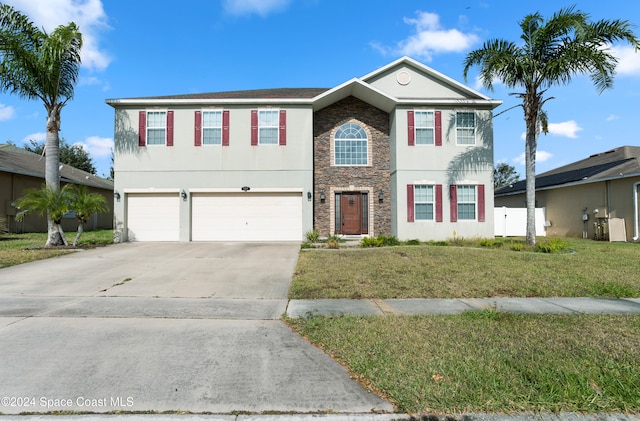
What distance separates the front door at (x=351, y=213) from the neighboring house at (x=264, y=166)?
62.6 inches

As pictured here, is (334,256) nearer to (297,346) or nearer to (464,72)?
(297,346)

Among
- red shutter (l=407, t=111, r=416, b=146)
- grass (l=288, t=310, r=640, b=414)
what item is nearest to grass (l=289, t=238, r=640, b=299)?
grass (l=288, t=310, r=640, b=414)

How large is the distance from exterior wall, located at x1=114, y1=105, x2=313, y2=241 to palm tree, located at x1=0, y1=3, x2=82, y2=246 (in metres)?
2.48

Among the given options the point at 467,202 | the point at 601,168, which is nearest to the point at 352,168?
the point at 467,202

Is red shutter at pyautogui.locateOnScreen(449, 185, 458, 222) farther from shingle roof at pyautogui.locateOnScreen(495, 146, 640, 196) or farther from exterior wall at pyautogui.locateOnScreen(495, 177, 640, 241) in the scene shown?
exterior wall at pyautogui.locateOnScreen(495, 177, 640, 241)

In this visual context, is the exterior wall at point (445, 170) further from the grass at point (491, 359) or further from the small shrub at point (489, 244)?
the grass at point (491, 359)

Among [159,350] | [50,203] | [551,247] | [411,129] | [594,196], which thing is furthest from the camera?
[594,196]

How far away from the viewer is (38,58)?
12.9m

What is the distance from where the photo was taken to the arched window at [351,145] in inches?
671

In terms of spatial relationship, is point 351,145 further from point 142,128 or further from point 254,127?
point 142,128

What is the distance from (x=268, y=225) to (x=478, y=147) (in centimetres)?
1048

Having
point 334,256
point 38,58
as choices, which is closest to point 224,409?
point 334,256

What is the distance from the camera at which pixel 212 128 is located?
16109 millimetres

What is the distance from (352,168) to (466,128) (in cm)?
564
